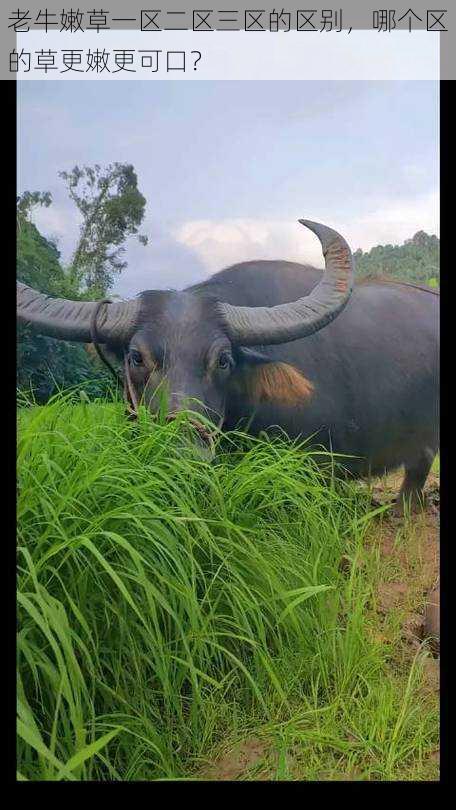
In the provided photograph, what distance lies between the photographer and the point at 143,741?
1098 millimetres

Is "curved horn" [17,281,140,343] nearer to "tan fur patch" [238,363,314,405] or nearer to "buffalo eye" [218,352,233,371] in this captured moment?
"buffalo eye" [218,352,233,371]

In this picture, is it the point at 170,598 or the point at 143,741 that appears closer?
the point at 143,741

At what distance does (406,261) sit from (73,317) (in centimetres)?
107

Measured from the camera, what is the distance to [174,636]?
122 centimetres

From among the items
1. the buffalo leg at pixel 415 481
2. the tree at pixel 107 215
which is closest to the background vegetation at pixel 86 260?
the tree at pixel 107 215

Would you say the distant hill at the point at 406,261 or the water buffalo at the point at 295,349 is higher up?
the distant hill at the point at 406,261

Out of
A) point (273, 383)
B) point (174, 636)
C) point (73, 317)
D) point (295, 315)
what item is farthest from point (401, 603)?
point (73, 317)

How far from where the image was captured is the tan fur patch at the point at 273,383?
2049 millimetres

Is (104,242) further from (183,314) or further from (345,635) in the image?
(345,635)

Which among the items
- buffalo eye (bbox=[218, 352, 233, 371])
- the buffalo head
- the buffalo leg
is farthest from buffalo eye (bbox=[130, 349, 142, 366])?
the buffalo leg

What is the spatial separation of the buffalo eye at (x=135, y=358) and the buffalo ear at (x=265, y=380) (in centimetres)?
32

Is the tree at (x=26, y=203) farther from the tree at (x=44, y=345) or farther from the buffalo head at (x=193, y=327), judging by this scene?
the buffalo head at (x=193, y=327)

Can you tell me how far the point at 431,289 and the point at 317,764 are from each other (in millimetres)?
1558

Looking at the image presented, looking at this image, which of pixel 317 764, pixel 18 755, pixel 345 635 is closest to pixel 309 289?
pixel 345 635
